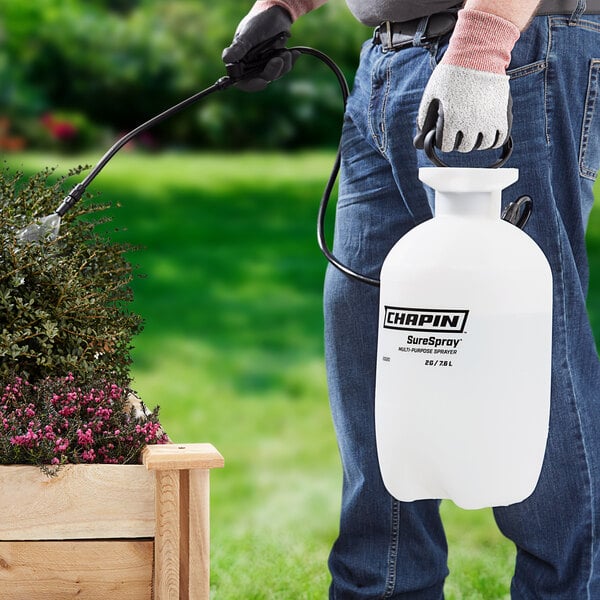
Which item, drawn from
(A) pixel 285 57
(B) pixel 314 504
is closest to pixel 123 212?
(B) pixel 314 504

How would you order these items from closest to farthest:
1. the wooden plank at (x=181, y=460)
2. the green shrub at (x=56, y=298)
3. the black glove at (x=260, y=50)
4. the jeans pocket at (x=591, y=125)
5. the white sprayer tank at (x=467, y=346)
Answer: the white sprayer tank at (x=467, y=346) → the wooden plank at (x=181, y=460) → the jeans pocket at (x=591, y=125) → the green shrub at (x=56, y=298) → the black glove at (x=260, y=50)

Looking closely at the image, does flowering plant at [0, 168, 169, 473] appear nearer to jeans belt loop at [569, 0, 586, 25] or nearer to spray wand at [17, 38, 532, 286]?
spray wand at [17, 38, 532, 286]

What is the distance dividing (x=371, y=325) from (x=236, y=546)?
3.25 feet

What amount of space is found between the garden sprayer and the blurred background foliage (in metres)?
5.26

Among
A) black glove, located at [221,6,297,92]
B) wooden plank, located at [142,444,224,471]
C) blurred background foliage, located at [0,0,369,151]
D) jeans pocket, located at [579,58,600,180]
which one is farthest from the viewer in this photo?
blurred background foliage, located at [0,0,369,151]

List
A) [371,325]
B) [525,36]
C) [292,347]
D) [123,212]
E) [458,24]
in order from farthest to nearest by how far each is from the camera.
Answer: [123,212]
[292,347]
[371,325]
[525,36]
[458,24]

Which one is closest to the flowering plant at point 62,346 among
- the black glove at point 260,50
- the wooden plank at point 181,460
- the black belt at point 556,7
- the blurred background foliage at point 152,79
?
the wooden plank at point 181,460

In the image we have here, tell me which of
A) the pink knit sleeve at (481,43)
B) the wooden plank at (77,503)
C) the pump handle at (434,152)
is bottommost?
the wooden plank at (77,503)

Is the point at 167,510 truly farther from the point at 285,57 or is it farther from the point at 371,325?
the point at 285,57

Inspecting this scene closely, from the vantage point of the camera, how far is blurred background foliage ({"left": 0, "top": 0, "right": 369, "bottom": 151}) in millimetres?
6500

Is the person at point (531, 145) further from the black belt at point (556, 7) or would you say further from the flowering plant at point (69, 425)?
the flowering plant at point (69, 425)

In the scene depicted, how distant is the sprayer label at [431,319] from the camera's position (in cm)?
125

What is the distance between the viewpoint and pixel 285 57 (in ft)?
5.86

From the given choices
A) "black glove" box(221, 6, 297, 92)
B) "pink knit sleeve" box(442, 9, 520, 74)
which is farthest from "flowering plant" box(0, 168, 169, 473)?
"pink knit sleeve" box(442, 9, 520, 74)
